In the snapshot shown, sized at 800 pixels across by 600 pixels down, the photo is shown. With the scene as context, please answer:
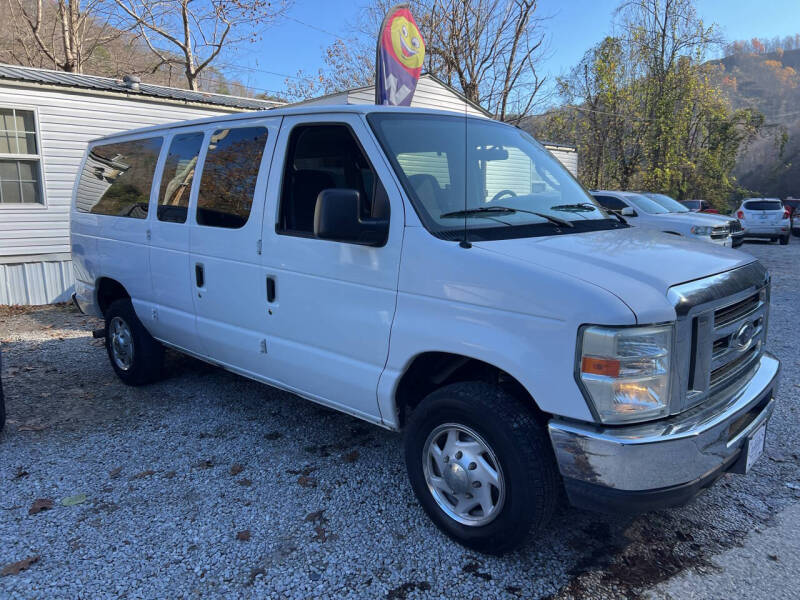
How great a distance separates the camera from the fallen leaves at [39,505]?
10.8 ft

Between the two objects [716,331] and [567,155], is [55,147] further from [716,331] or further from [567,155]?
[567,155]

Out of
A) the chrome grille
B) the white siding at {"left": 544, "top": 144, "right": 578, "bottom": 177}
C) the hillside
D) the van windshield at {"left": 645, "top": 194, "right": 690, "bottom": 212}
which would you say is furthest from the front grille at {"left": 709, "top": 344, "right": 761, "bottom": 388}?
the hillside

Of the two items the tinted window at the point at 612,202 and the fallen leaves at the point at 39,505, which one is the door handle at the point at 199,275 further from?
the tinted window at the point at 612,202

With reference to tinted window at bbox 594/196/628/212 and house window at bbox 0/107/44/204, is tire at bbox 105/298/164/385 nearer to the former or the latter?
house window at bbox 0/107/44/204

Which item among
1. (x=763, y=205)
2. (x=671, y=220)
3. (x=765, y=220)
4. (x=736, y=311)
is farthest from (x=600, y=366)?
(x=763, y=205)

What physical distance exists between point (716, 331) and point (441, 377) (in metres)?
1.31

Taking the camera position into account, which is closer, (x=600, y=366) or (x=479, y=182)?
(x=600, y=366)

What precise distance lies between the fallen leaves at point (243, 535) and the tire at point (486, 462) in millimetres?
928

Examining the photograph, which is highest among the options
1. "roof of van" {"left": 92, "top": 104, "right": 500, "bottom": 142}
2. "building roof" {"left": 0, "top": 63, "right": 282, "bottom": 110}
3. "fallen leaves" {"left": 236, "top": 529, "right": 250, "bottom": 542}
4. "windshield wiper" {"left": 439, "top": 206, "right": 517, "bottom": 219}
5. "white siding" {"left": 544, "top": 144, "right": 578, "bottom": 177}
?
"building roof" {"left": 0, "top": 63, "right": 282, "bottom": 110}

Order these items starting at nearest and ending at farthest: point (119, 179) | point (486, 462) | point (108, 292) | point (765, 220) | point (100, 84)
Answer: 1. point (486, 462)
2. point (119, 179)
3. point (108, 292)
4. point (100, 84)
5. point (765, 220)

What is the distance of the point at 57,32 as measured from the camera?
81.8 ft

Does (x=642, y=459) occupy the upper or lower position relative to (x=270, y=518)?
upper

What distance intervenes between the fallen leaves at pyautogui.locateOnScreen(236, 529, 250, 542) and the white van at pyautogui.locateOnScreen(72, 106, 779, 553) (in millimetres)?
835

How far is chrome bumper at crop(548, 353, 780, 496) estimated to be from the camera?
7.43 ft
